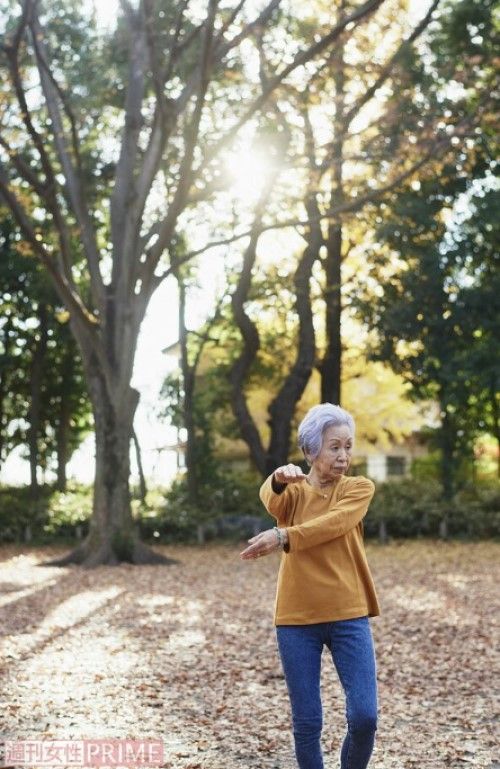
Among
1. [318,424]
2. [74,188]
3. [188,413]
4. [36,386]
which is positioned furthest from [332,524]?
[36,386]

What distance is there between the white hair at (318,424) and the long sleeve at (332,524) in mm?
226

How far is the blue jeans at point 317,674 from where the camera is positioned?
4223 mm

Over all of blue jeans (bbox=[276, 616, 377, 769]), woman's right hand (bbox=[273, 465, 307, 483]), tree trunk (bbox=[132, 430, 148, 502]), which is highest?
tree trunk (bbox=[132, 430, 148, 502])

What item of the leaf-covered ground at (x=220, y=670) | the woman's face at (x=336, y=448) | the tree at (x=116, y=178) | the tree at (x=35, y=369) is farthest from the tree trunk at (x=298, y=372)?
the woman's face at (x=336, y=448)

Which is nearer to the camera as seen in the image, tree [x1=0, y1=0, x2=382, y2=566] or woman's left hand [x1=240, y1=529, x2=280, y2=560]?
woman's left hand [x1=240, y1=529, x2=280, y2=560]

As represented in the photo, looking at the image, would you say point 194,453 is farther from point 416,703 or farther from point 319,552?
point 319,552

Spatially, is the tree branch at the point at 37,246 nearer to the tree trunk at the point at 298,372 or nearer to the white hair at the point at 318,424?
the tree trunk at the point at 298,372

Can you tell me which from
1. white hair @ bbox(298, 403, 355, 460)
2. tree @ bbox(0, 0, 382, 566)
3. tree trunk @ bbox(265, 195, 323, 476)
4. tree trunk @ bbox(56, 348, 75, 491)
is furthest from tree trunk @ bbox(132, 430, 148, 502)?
white hair @ bbox(298, 403, 355, 460)

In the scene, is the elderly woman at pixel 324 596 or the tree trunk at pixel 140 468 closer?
the elderly woman at pixel 324 596

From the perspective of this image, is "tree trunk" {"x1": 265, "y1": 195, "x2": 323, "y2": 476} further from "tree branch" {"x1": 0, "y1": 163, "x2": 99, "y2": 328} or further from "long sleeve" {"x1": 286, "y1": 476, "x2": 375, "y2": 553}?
"long sleeve" {"x1": 286, "y1": 476, "x2": 375, "y2": 553}

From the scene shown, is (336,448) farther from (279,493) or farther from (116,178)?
(116,178)

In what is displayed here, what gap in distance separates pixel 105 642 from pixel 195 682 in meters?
2.30

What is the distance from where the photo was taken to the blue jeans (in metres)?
4.22

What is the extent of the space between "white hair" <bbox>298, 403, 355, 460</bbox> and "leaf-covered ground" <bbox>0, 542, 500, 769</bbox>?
7.01 ft
